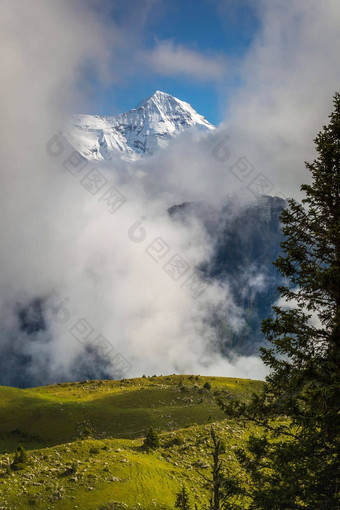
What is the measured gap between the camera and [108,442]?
37156mm

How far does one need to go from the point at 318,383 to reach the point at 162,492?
77.8 feet

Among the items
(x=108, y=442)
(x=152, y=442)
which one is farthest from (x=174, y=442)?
(x=108, y=442)

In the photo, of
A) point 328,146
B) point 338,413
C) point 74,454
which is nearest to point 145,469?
point 74,454

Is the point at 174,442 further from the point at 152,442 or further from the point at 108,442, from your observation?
the point at 108,442

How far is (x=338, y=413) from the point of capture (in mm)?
11719

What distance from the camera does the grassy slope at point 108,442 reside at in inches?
1055

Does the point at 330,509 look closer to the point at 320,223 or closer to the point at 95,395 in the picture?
the point at 320,223

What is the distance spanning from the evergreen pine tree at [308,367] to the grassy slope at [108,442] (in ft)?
62.5

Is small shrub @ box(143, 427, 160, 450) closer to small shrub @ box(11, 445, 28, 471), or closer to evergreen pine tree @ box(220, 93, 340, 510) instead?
small shrub @ box(11, 445, 28, 471)

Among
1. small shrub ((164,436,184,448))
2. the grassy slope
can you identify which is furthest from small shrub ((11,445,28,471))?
small shrub ((164,436,184,448))

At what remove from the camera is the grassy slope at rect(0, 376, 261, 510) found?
26797 mm

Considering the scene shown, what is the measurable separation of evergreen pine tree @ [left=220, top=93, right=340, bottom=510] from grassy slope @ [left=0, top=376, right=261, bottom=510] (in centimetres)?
1906

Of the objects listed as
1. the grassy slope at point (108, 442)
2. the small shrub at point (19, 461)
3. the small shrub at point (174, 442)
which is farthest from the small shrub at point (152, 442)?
the small shrub at point (19, 461)

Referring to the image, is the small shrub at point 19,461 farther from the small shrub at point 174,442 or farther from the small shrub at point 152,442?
the small shrub at point 174,442
